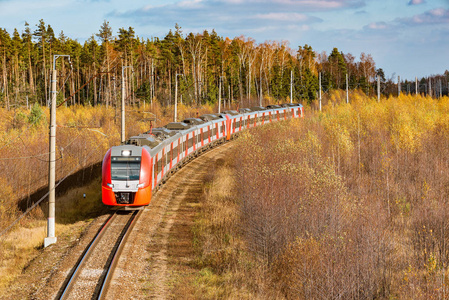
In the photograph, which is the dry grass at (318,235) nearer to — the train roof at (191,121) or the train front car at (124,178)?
the train front car at (124,178)

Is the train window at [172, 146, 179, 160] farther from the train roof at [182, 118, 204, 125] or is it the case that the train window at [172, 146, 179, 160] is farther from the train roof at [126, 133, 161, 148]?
the train roof at [182, 118, 204, 125]

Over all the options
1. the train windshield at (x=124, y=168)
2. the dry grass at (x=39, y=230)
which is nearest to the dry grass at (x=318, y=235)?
the train windshield at (x=124, y=168)

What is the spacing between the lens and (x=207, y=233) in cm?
1794

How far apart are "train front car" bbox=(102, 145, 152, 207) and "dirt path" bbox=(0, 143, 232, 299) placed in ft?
3.72

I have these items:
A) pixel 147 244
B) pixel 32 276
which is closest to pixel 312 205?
Answer: pixel 147 244

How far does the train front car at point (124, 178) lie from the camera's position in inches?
735

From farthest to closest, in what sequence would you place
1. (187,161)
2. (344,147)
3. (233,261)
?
1. (187,161)
2. (344,147)
3. (233,261)

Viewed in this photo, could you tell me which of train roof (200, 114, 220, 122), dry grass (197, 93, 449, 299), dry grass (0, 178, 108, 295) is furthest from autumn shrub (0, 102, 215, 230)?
dry grass (197, 93, 449, 299)

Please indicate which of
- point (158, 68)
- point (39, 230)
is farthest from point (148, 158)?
point (158, 68)

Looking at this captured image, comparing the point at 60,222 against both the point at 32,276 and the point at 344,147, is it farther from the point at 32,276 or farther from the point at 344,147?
the point at 344,147

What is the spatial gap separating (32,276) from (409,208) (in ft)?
58.7

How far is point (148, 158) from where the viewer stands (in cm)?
1953

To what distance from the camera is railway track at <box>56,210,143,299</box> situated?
1265cm

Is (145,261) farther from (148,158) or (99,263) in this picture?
(148,158)
